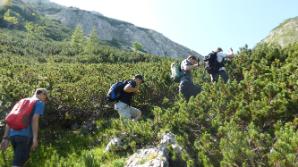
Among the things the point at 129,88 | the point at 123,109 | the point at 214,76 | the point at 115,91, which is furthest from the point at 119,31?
the point at 129,88

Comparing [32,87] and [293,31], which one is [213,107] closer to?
[32,87]

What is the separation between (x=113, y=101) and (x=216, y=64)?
4076mm

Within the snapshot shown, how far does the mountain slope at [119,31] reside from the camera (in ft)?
509

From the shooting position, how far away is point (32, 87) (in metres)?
13.7

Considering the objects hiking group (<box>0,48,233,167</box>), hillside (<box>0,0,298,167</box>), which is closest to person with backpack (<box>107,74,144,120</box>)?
hiking group (<box>0,48,233,167</box>)

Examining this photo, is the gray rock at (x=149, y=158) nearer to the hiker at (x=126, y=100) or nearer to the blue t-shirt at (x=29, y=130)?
the hiker at (x=126, y=100)

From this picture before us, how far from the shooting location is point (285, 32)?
266ft

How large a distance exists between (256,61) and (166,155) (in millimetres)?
6418

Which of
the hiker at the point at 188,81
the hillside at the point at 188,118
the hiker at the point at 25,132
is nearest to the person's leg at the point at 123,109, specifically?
the hillside at the point at 188,118

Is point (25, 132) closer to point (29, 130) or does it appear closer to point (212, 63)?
point (29, 130)

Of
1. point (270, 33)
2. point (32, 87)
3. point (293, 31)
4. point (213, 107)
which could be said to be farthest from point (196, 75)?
point (270, 33)

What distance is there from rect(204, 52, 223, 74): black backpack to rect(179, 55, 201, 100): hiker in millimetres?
1004

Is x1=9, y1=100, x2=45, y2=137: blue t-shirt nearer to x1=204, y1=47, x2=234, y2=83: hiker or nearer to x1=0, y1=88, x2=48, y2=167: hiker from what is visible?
x1=0, y1=88, x2=48, y2=167: hiker

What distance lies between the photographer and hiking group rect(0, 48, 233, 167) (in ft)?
30.6
